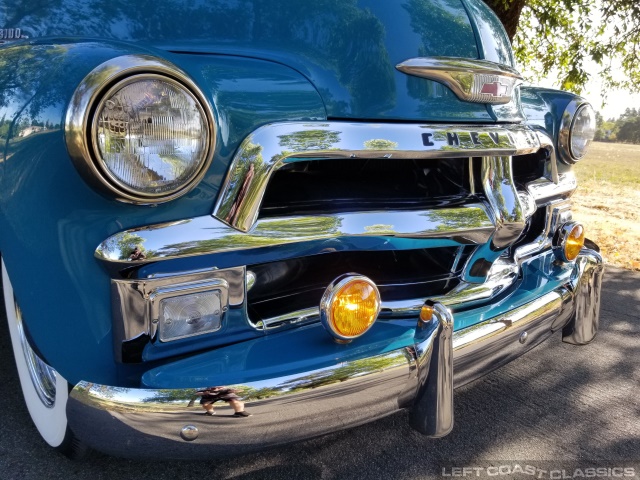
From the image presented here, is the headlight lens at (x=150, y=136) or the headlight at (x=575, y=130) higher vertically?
the headlight lens at (x=150, y=136)

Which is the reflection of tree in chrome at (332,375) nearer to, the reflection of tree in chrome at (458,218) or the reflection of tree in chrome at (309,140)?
the reflection of tree in chrome at (458,218)

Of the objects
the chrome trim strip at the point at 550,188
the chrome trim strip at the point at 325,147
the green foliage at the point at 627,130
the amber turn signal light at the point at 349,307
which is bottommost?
the green foliage at the point at 627,130

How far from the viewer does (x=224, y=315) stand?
1.45 metres

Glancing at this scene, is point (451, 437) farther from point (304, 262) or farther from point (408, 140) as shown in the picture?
point (408, 140)

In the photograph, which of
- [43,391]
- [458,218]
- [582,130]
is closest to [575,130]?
[582,130]

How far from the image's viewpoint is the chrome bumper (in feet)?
4.12

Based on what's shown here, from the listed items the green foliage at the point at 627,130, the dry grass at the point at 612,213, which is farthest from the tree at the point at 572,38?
the green foliage at the point at 627,130

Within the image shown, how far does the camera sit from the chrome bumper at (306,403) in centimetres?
126

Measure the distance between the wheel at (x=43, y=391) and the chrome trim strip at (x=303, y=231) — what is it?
20.3 inches

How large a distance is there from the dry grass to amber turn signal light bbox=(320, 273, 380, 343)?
3.93 m

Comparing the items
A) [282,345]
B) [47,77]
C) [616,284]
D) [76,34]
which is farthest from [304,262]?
[616,284]

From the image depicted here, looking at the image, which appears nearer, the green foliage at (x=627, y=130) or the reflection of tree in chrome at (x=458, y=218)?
the reflection of tree in chrome at (x=458, y=218)

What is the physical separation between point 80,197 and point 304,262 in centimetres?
69

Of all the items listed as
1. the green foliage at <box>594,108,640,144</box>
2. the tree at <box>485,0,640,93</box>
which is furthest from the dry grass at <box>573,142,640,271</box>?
the green foliage at <box>594,108,640,144</box>
